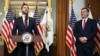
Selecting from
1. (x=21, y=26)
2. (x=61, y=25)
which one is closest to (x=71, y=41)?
(x=61, y=25)

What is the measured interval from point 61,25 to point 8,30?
130 centimetres

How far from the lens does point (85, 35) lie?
15.5ft

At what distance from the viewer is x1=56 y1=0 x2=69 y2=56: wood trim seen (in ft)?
19.9

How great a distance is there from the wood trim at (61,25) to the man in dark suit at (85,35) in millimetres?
1242

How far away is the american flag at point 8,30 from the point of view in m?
5.56

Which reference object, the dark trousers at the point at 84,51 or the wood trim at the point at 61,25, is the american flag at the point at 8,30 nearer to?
the wood trim at the point at 61,25

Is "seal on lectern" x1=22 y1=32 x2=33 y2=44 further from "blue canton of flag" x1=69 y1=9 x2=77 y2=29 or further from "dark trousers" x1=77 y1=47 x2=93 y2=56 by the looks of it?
"blue canton of flag" x1=69 y1=9 x2=77 y2=29

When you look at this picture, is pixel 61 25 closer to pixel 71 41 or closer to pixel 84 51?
pixel 71 41

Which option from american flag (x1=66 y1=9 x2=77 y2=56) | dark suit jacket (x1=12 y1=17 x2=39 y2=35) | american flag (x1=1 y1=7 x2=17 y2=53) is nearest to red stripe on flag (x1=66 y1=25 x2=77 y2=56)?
american flag (x1=66 y1=9 x2=77 y2=56)

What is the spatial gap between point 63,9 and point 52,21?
0.43 m

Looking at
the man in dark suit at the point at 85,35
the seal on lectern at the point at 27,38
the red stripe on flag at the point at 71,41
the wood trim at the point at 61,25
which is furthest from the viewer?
the wood trim at the point at 61,25

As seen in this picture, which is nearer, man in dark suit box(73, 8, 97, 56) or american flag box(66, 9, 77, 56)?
man in dark suit box(73, 8, 97, 56)

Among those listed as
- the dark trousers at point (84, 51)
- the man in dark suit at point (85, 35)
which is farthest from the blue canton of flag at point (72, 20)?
the dark trousers at point (84, 51)

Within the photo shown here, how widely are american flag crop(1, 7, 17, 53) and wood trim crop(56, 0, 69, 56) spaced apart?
1139 millimetres
